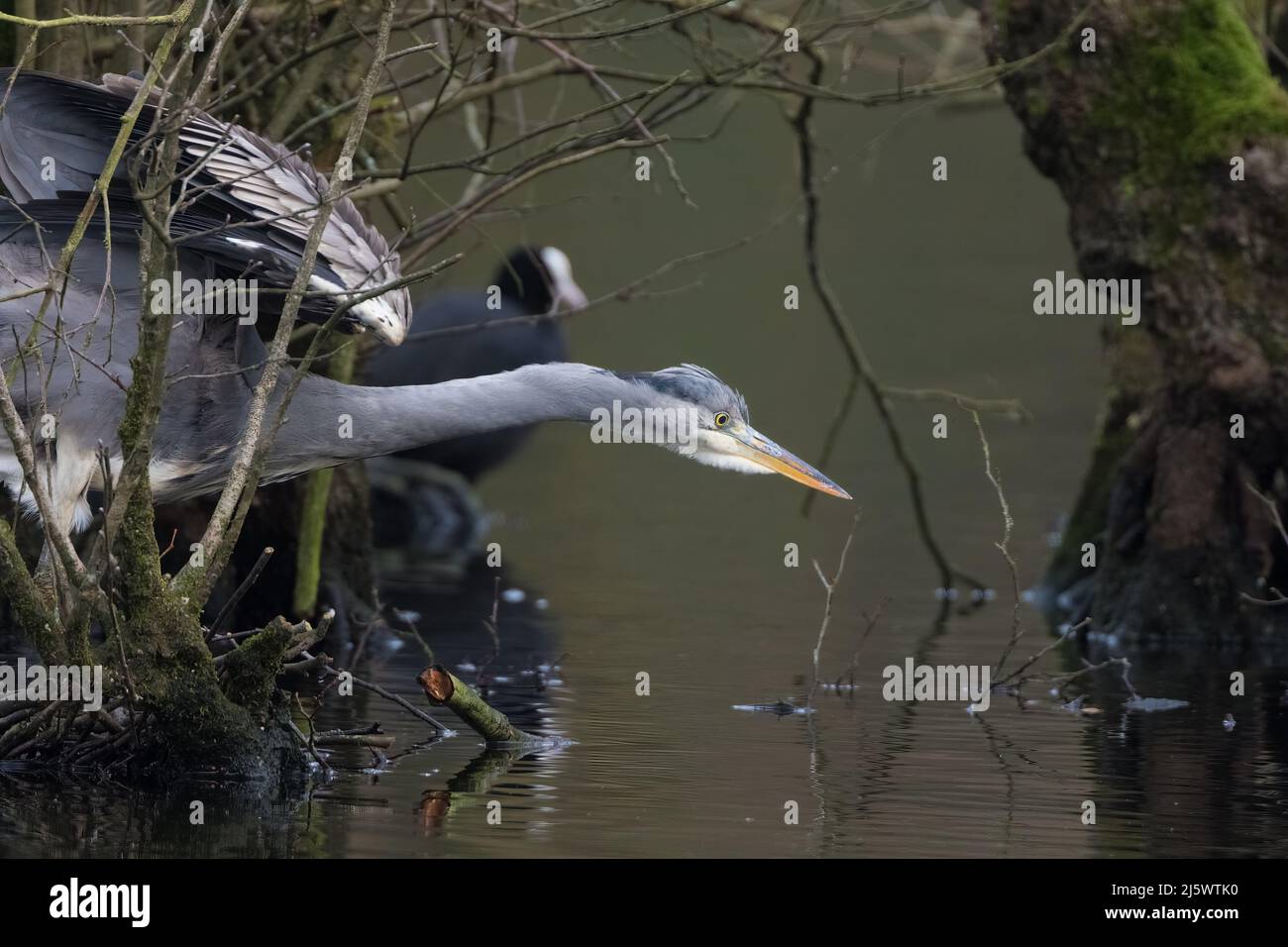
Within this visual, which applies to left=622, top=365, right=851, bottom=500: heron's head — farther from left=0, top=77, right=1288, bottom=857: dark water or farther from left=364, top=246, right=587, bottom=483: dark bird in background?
left=364, top=246, right=587, bottom=483: dark bird in background

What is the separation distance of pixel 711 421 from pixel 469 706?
1.32 m

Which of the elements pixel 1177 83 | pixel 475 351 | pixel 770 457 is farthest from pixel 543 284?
pixel 770 457

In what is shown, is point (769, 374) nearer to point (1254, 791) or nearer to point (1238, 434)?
point (1238, 434)

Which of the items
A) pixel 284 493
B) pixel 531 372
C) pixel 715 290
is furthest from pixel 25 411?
pixel 715 290

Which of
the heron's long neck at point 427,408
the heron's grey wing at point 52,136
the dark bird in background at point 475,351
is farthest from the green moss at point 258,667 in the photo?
the dark bird in background at point 475,351

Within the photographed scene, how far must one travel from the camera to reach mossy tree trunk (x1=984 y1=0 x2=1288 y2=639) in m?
9.70

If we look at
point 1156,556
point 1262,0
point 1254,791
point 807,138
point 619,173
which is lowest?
point 1254,791

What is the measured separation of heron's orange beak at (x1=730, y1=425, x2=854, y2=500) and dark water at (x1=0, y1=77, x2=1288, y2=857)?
3.27ft

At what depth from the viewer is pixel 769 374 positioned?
66.4 ft

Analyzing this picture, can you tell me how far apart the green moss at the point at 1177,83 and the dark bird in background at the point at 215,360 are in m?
3.39

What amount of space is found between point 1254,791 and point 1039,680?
2299 millimetres

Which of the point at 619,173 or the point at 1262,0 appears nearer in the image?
the point at 1262,0

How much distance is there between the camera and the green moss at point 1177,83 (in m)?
Result: 9.84

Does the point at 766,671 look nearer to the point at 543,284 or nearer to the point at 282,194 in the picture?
the point at 282,194
